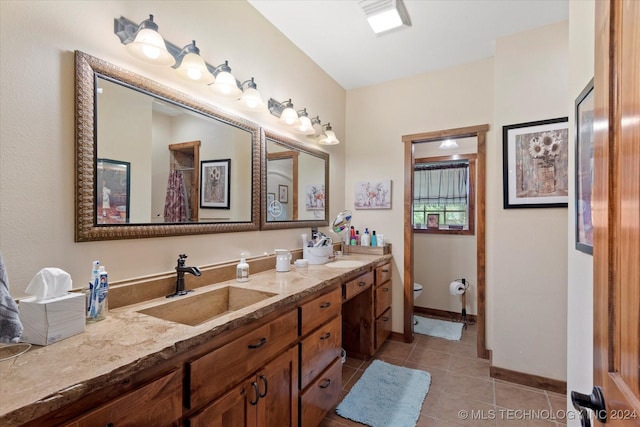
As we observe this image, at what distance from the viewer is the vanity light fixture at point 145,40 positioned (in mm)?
1273

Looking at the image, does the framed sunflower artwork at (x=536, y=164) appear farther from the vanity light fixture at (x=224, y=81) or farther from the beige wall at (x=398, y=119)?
the vanity light fixture at (x=224, y=81)

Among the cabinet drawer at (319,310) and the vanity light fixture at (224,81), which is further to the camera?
the vanity light fixture at (224,81)

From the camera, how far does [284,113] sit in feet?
7.33

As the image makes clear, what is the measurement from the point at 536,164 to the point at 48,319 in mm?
2979

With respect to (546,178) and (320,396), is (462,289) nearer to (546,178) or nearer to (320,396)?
(546,178)

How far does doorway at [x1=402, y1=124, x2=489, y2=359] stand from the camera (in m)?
2.62

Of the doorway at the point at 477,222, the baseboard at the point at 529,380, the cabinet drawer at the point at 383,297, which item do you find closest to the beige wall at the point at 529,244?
the baseboard at the point at 529,380

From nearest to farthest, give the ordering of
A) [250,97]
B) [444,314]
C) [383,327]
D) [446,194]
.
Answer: [250,97] < [383,327] < [444,314] < [446,194]

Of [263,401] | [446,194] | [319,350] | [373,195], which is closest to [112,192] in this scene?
[263,401]

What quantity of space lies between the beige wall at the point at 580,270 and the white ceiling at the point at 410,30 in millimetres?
1122

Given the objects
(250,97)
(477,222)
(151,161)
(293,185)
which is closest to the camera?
(151,161)

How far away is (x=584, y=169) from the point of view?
3.72 ft

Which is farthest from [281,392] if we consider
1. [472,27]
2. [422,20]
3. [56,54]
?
[472,27]

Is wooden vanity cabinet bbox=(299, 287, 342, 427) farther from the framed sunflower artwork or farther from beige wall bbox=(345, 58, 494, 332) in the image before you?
the framed sunflower artwork
